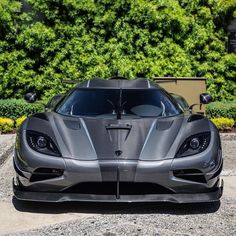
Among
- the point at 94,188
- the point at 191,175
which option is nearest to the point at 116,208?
the point at 94,188

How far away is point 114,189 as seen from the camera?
4.08 metres

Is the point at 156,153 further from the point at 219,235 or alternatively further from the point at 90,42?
the point at 90,42

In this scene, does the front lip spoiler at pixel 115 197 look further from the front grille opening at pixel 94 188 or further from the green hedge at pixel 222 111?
the green hedge at pixel 222 111

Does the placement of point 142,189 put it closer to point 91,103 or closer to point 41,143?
point 41,143

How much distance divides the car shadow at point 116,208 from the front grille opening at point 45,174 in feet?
1.20

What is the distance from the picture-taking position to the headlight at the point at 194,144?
4227 millimetres

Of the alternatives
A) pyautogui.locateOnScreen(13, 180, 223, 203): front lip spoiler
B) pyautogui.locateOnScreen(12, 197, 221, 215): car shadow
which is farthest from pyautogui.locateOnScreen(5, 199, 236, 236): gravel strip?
pyautogui.locateOnScreen(13, 180, 223, 203): front lip spoiler

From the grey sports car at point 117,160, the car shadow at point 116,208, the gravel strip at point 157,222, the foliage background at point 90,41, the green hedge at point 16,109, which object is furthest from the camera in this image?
the foliage background at point 90,41

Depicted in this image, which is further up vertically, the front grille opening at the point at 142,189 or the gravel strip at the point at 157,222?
the front grille opening at the point at 142,189

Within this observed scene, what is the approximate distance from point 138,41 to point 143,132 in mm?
6937

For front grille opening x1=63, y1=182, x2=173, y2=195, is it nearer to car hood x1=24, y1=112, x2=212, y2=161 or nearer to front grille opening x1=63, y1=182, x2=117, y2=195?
front grille opening x1=63, y1=182, x2=117, y2=195

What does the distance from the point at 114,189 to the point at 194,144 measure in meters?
0.88

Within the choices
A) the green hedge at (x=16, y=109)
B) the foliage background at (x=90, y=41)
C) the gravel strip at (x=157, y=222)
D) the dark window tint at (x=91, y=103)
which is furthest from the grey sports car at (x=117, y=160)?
the foliage background at (x=90, y=41)

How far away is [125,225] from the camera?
3.96 meters
